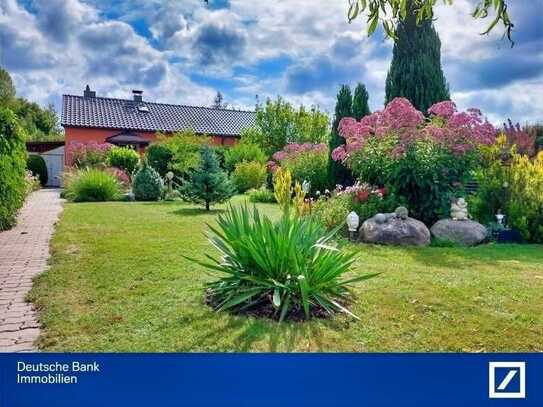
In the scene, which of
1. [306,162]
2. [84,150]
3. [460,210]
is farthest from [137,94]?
[460,210]

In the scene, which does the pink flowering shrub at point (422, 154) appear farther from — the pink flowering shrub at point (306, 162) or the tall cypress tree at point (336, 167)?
the tall cypress tree at point (336, 167)

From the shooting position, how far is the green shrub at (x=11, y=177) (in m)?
3.89

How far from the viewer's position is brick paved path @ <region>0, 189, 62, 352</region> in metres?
2.29

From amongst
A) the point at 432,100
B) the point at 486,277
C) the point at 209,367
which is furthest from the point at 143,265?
the point at 432,100

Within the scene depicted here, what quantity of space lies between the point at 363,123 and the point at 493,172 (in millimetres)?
1546

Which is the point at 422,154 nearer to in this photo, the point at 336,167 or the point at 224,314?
the point at 336,167

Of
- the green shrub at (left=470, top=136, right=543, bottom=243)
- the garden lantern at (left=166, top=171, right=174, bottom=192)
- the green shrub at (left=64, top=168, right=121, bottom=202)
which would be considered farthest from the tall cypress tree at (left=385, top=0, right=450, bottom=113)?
the garden lantern at (left=166, top=171, right=174, bottom=192)

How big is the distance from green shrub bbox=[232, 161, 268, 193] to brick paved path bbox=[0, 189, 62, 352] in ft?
7.58

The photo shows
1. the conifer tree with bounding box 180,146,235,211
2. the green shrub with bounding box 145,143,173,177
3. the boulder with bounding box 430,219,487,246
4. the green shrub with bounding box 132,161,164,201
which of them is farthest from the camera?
the green shrub with bounding box 145,143,173,177

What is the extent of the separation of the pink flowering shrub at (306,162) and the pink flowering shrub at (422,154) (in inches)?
18.7

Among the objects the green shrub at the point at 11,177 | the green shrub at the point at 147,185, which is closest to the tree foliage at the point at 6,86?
the green shrub at the point at 11,177

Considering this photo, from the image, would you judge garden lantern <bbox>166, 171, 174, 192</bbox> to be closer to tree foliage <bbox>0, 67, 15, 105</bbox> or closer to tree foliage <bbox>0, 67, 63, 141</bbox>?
tree foliage <bbox>0, 67, 63, 141</bbox>

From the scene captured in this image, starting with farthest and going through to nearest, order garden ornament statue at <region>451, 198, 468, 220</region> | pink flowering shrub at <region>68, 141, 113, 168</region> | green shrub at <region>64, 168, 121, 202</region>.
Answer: green shrub at <region>64, 168, 121, 202</region>
garden ornament statue at <region>451, 198, 468, 220</region>
pink flowering shrub at <region>68, 141, 113, 168</region>

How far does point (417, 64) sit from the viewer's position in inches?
152
